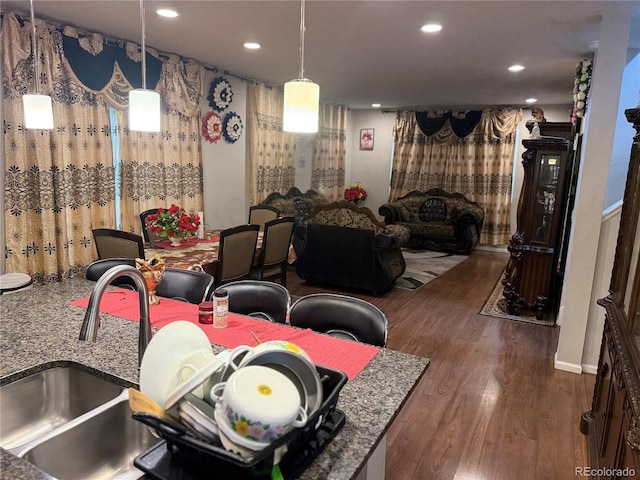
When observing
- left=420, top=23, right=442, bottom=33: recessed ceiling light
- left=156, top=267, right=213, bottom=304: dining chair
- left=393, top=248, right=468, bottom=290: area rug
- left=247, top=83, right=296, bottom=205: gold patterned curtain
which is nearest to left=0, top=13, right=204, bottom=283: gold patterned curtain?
left=247, top=83, right=296, bottom=205: gold patterned curtain

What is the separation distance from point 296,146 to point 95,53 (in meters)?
3.72

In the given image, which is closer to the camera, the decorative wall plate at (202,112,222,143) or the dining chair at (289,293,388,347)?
the dining chair at (289,293,388,347)

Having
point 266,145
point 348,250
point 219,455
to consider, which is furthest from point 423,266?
point 219,455

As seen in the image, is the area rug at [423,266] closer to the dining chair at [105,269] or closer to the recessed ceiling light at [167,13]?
the dining chair at [105,269]

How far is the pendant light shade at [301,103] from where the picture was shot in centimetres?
189

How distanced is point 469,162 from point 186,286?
263 inches

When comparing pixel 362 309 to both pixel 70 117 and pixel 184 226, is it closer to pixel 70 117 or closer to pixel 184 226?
pixel 184 226

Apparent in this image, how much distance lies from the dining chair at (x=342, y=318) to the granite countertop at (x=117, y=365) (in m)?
0.22

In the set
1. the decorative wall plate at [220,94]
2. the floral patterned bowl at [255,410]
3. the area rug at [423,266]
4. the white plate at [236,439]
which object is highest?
the decorative wall plate at [220,94]

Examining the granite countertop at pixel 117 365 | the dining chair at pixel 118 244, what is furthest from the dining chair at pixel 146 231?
the granite countertop at pixel 117 365

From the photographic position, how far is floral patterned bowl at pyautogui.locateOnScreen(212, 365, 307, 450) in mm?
776

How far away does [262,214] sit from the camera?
5.19m

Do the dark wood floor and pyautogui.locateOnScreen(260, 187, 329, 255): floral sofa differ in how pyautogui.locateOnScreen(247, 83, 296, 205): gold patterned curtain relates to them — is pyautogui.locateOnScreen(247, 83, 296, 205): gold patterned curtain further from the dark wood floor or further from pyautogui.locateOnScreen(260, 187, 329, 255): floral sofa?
the dark wood floor

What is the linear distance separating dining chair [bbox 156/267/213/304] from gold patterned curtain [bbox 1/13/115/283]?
6.12 ft
